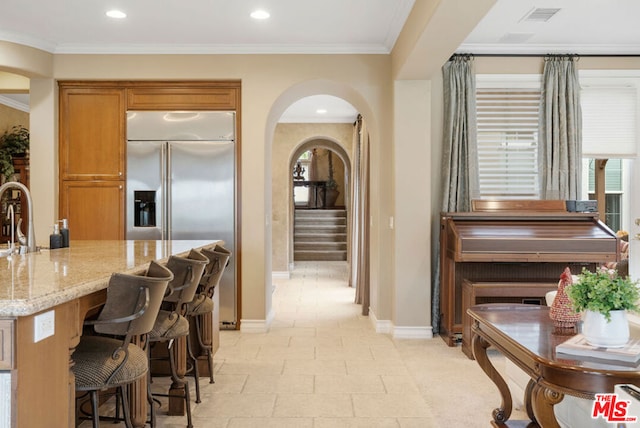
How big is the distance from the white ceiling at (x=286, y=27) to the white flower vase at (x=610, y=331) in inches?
112

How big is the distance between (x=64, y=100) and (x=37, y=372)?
427 cm

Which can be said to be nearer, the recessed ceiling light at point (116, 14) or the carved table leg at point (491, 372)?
the carved table leg at point (491, 372)

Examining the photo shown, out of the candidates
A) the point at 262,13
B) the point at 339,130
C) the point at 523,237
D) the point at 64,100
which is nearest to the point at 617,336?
the point at 523,237

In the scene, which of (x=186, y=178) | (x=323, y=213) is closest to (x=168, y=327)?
(x=186, y=178)

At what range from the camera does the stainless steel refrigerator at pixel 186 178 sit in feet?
16.5

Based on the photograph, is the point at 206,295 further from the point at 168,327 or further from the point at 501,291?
the point at 501,291

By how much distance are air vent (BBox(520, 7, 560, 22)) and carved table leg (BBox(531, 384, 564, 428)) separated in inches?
132

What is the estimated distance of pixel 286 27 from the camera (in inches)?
175

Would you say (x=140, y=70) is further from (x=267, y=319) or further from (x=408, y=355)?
(x=408, y=355)

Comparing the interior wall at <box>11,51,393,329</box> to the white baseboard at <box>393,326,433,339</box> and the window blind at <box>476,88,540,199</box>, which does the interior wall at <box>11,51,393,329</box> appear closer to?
the white baseboard at <box>393,326,433,339</box>

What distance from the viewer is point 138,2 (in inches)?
155

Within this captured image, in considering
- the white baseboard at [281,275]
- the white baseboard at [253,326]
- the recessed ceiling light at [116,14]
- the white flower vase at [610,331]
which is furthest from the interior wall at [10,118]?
the white flower vase at [610,331]

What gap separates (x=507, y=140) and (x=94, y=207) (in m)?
4.25

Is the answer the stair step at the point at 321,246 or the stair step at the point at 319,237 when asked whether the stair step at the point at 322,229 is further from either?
the stair step at the point at 321,246
